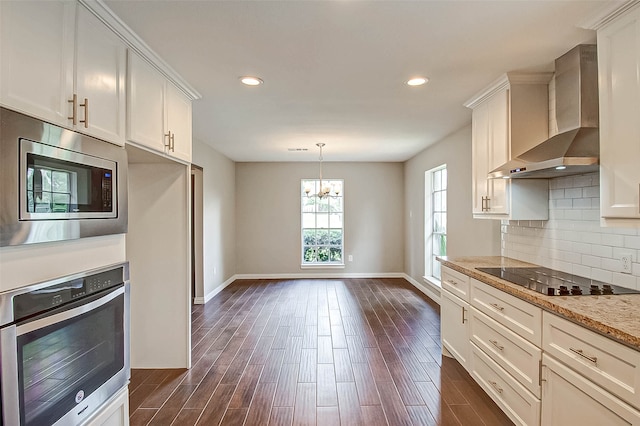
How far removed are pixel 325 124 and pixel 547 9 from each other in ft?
8.43

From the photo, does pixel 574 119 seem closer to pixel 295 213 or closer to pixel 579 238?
pixel 579 238

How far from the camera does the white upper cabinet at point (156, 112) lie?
2.14 m

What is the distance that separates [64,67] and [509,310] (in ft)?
8.77

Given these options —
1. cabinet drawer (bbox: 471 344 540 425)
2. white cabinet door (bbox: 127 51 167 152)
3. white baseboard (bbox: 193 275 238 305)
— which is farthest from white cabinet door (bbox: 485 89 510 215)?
white baseboard (bbox: 193 275 238 305)

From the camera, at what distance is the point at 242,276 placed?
7.28 m

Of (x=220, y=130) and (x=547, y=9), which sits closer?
(x=547, y=9)

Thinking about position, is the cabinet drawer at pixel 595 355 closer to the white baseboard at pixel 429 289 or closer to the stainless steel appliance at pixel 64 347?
the stainless steel appliance at pixel 64 347

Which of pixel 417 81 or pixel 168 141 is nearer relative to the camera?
pixel 168 141

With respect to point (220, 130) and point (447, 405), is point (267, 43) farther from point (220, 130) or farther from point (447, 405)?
point (447, 405)

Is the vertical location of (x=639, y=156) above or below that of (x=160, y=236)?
above

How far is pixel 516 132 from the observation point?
2.71 metres

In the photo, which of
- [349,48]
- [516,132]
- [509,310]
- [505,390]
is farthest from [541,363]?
[349,48]

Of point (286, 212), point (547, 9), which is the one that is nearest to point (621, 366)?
point (547, 9)

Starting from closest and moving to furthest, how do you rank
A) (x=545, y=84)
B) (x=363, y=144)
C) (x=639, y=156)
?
(x=639, y=156), (x=545, y=84), (x=363, y=144)
